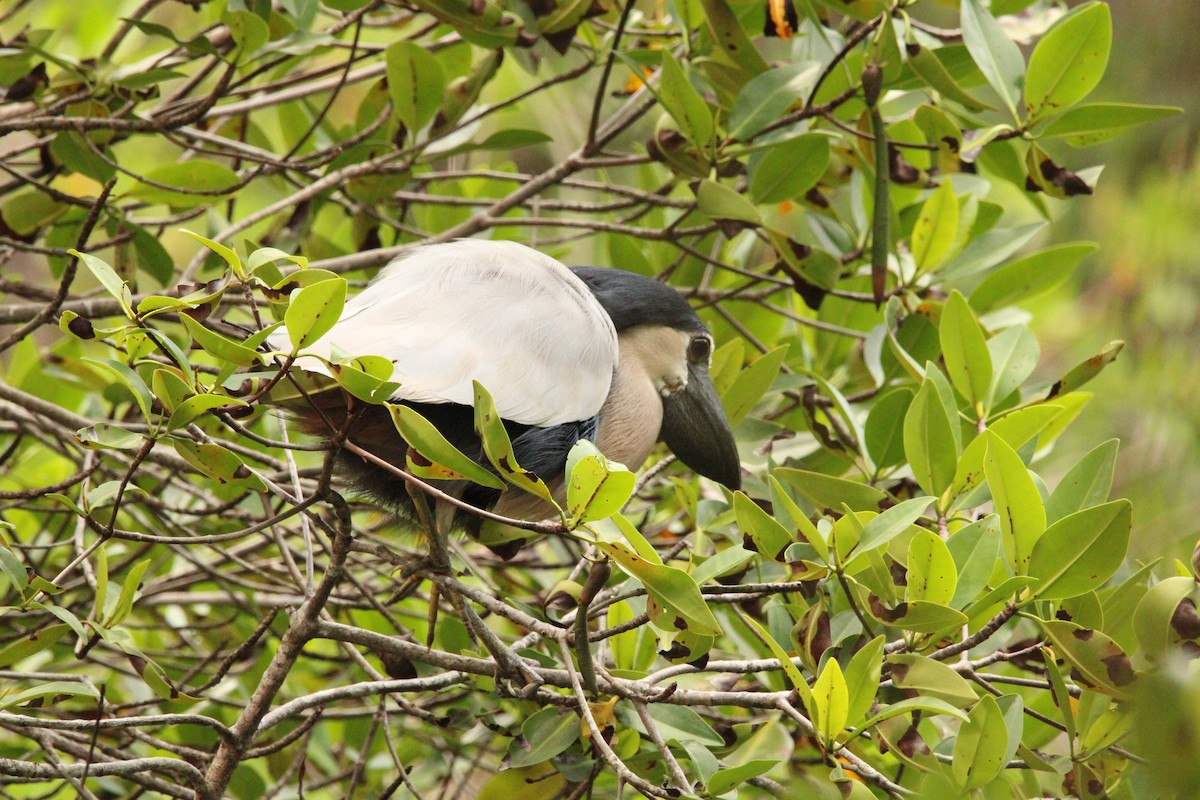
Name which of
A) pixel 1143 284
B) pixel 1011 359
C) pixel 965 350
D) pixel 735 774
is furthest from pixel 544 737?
pixel 1143 284

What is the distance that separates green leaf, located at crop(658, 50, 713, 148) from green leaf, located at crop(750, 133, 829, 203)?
0.13 metres

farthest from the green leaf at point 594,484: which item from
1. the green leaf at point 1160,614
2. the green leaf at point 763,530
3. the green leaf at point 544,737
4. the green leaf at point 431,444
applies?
the green leaf at point 1160,614

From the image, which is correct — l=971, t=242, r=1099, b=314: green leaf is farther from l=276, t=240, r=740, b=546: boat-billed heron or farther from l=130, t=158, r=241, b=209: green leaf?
l=130, t=158, r=241, b=209: green leaf

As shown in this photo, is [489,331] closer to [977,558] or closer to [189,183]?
[189,183]

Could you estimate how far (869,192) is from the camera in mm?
2045

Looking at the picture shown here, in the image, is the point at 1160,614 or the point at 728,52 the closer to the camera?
the point at 1160,614

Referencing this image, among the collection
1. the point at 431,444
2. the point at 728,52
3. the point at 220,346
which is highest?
the point at 728,52

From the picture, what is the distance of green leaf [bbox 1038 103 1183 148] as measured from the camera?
64.3 inches

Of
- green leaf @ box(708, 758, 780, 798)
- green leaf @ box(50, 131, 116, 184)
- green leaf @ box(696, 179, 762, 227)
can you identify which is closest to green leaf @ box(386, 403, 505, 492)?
green leaf @ box(708, 758, 780, 798)

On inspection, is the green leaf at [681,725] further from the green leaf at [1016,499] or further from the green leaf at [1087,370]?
the green leaf at [1087,370]

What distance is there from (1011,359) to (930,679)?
2.31 feet

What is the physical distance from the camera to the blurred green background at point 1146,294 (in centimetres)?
158

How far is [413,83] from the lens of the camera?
1.85 meters

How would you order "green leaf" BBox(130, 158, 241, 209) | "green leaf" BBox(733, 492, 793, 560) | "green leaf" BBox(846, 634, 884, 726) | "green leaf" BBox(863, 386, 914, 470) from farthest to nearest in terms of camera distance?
1. "green leaf" BBox(130, 158, 241, 209)
2. "green leaf" BBox(863, 386, 914, 470)
3. "green leaf" BBox(733, 492, 793, 560)
4. "green leaf" BBox(846, 634, 884, 726)
